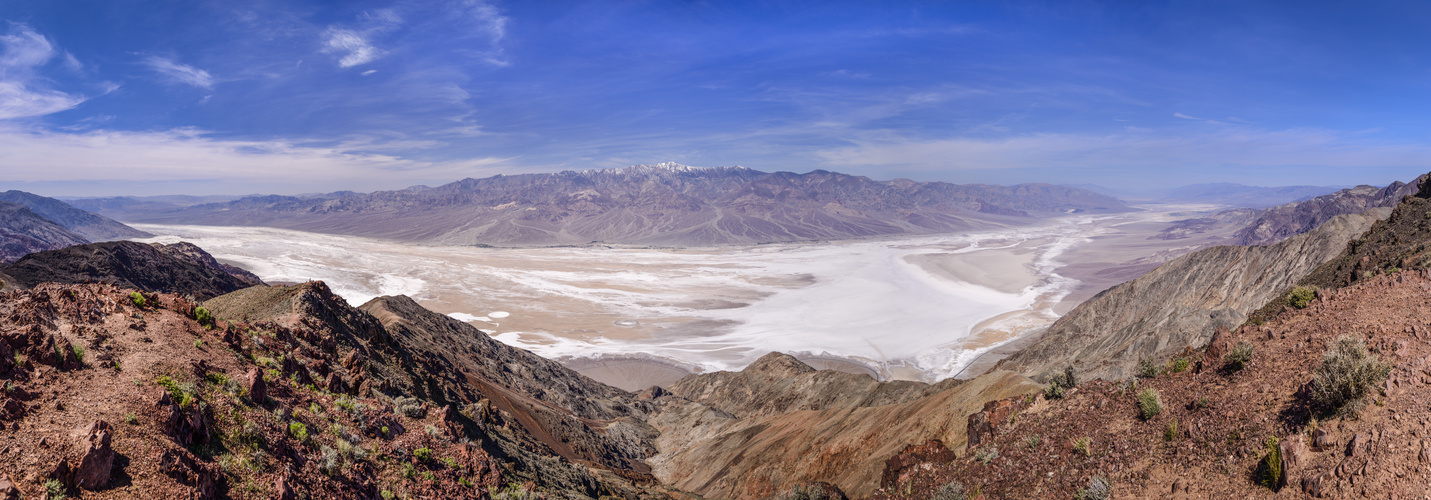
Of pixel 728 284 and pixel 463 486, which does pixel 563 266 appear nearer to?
pixel 728 284

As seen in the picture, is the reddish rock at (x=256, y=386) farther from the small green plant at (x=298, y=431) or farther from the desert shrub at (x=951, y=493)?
the desert shrub at (x=951, y=493)

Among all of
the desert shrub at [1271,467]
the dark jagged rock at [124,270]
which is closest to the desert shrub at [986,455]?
the desert shrub at [1271,467]

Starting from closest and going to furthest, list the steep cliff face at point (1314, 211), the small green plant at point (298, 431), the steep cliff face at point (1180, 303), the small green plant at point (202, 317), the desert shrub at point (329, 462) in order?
1. the desert shrub at point (329, 462)
2. the small green plant at point (298, 431)
3. the small green plant at point (202, 317)
4. the steep cliff face at point (1180, 303)
5. the steep cliff face at point (1314, 211)

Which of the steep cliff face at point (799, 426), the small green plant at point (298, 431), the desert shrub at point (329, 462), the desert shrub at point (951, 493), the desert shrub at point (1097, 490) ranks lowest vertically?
the steep cliff face at point (799, 426)

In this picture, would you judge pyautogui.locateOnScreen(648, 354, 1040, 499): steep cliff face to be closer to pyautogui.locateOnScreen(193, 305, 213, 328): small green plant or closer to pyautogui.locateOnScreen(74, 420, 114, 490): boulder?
pyautogui.locateOnScreen(74, 420, 114, 490): boulder

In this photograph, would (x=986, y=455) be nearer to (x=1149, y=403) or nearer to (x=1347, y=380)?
(x=1149, y=403)

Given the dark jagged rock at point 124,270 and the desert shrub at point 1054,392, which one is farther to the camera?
the dark jagged rock at point 124,270

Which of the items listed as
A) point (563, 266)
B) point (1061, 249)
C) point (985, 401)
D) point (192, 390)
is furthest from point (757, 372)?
point (1061, 249)
